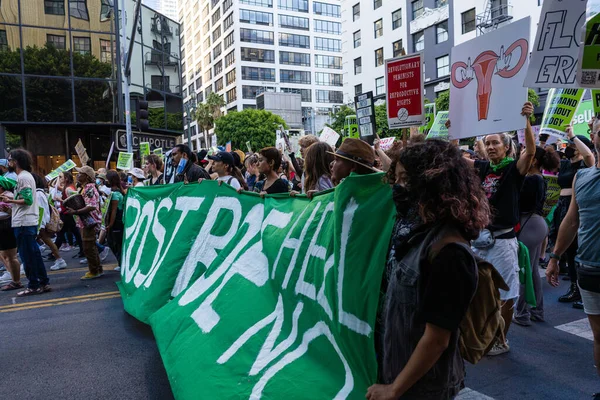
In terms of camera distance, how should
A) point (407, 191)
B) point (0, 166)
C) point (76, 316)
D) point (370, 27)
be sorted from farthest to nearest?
point (370, 27), point (0, 166), point (76, 316), point (407, 191)

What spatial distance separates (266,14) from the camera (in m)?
75.2

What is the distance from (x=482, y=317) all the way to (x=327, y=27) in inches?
3312

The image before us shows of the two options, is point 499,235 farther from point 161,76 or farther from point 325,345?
point 161,76

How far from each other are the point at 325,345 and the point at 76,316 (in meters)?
4.73

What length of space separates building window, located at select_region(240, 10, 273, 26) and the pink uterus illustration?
75006mm

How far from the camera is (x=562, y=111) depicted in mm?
6094

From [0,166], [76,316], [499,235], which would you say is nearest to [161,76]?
[0,166]

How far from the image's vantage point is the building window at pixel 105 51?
23.8 meters

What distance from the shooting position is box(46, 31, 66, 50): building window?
73.9 feet

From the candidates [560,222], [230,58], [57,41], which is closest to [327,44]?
[230,58]

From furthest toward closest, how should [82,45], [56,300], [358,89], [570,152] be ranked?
[358,89] < [82,45] < [56,300] < [570,152]

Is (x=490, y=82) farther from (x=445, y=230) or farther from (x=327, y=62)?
(x=327, y=62)

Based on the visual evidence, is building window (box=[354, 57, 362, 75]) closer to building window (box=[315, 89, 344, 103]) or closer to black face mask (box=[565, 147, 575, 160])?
building window (box=[315, 89, 344, 103])

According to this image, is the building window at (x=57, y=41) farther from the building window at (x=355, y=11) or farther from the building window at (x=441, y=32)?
the building window at (x=355, y=11)
